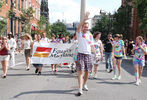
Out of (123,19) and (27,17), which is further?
(123,19)

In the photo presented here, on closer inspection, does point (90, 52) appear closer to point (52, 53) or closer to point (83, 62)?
point (83, 62)

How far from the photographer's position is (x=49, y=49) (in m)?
10.2

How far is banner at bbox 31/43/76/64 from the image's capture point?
9969mm

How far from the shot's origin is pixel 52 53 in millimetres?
10297

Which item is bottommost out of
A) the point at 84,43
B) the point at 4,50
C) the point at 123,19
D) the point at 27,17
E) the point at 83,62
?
the point at 83,62

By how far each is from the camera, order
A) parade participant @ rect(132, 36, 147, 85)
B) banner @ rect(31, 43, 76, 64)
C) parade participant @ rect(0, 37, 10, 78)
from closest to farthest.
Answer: parade participant @ rect(132, 36, 147, 85) → parade participant @ rect(0, 37, 10, 78) → banner @ rect(31, 43, 76, 64)

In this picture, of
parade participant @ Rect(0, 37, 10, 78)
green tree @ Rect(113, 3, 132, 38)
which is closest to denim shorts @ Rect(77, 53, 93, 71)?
parade participant @ Rect(0, 37, 10, 78)

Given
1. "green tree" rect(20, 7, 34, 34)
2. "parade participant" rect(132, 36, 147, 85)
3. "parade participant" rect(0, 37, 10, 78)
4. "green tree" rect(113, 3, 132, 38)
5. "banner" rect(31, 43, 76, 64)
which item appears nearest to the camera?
"parade participant" rect(132, 36, 147, 85)

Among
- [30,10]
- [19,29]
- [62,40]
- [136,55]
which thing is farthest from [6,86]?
[19,29]

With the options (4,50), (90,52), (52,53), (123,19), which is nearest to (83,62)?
(90,52)

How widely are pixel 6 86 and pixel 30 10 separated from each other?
1060 inches

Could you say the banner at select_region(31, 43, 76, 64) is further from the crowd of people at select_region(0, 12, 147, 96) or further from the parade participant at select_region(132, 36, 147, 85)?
the parade participant at select_region(132, 36, 147, 85)

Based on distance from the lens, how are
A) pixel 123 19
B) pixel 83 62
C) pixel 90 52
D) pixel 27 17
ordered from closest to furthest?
pixel 83 62 < pixel 90 52 < pixel 27 17 < pixel 123 19

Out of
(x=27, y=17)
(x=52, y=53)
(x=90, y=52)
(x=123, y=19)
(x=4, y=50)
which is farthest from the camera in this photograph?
(x=123, y=19)
